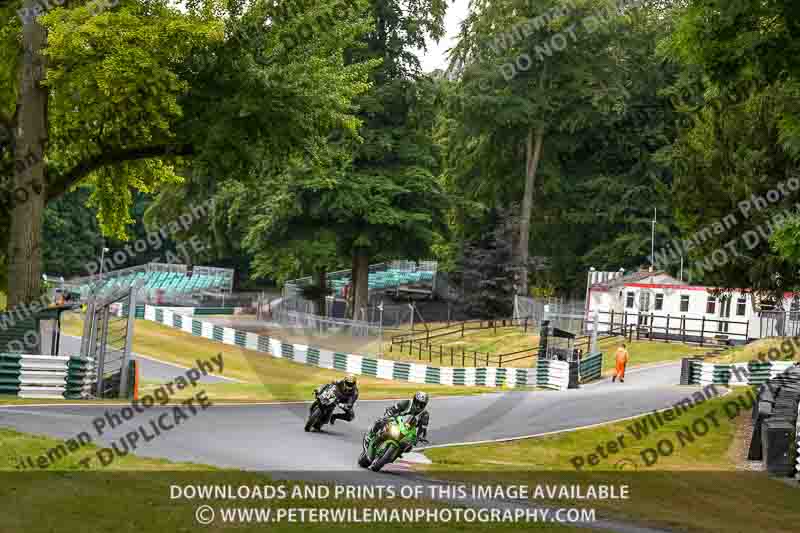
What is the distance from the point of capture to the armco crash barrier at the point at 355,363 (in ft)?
125

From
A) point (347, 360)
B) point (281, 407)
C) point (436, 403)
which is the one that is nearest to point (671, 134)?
point (347, 360)

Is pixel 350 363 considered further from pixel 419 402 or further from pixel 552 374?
pixel 419 402

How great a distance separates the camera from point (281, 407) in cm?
2383

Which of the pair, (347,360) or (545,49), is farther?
(545,49)

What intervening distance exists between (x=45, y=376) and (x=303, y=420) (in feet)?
17.9

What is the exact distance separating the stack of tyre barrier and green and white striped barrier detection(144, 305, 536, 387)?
17056mm

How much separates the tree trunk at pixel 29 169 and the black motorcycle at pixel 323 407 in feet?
30.0

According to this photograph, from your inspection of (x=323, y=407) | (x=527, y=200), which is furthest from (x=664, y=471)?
(x=527, y=200)

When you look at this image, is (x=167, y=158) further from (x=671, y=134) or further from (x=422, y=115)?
(x=671, y=134)

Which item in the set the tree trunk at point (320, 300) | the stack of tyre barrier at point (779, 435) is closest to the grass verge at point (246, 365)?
the tree trunk at point (320, 300)

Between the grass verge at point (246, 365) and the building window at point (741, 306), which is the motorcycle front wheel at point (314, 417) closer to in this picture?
the grass verge at point (246, 365)

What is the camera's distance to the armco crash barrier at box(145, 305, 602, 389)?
3822 cm

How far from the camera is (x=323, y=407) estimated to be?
19.5 meters

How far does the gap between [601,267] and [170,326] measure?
27566 millimetres
